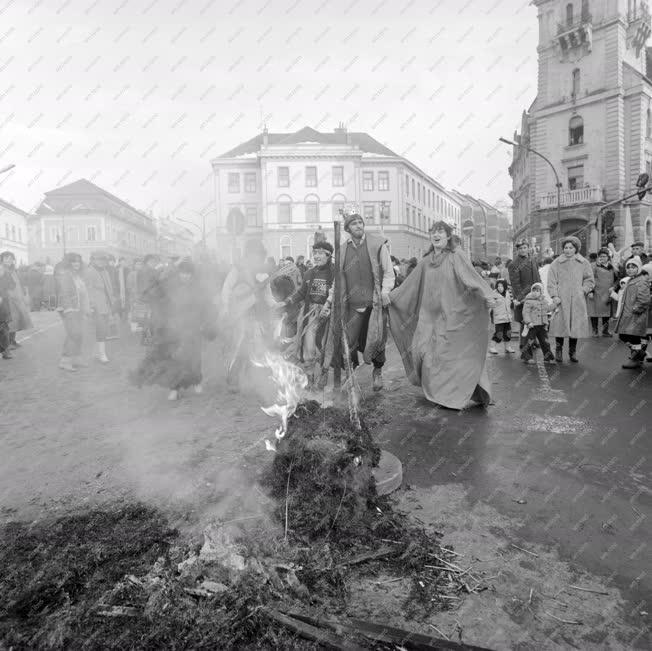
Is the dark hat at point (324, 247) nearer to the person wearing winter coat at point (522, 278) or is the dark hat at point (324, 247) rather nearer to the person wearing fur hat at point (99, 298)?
the person wearing winter coat at point (522, 278)

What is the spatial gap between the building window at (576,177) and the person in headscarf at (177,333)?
123 feet

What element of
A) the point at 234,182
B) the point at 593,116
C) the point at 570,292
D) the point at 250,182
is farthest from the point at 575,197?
the point at 234,182

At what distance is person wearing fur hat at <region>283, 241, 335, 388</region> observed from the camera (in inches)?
266

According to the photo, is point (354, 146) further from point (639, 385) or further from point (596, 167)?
point (639, 385)

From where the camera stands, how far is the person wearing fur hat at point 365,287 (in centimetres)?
652

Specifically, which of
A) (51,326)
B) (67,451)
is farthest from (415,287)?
(51,326)

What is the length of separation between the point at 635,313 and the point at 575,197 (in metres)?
32.7

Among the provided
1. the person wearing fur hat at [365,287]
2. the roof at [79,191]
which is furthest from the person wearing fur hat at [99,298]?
the roof at [79,191]

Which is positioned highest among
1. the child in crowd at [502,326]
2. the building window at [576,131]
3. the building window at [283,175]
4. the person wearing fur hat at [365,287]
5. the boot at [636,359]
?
the building window at [283,175]

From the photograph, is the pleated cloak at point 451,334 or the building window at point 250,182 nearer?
the pleated cloak at point 451,334

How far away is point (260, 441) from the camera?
470cm

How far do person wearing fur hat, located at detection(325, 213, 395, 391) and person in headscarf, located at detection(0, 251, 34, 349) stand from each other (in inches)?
303

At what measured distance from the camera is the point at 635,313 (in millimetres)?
8312

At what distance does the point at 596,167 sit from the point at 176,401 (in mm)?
38658
